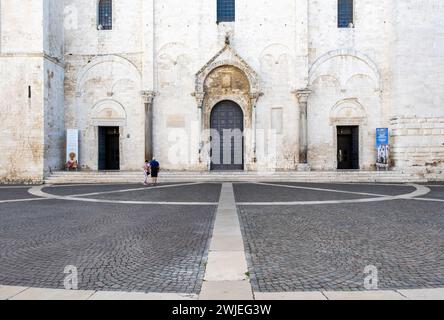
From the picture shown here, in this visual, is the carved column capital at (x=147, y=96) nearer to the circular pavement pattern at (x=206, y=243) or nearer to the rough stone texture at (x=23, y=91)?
the rough stone texture at (x=23, y=91)

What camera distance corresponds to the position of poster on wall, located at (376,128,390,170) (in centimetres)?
2018

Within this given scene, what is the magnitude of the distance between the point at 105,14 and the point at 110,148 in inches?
340

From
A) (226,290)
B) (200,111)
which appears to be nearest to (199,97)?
(200,111)

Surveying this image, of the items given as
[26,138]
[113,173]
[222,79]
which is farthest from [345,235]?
[26,138]

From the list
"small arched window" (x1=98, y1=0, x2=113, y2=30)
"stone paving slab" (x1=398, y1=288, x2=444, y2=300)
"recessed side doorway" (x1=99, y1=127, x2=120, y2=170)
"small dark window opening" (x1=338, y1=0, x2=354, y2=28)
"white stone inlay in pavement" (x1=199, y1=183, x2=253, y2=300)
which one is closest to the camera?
"stone paving slab" (x1=398, y1=288, x2=444, y2=300)

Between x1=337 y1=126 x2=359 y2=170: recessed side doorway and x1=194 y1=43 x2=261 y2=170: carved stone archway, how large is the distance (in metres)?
5.70

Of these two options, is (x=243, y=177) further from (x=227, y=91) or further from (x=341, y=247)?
(x=341, y=247)

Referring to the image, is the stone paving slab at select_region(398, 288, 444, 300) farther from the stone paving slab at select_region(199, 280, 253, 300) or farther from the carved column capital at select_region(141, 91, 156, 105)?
the carved column capital at select_region(141, 91, 156, 105)

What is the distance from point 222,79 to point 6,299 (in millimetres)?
19444

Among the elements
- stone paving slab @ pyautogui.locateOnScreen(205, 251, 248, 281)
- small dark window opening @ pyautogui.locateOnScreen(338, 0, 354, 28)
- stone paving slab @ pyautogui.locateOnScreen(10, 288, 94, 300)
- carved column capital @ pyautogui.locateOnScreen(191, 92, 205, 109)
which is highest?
small dark window opening @ pyautogui.locateOnScreen(338, 0, 354, 28)

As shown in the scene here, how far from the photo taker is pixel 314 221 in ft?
26.1

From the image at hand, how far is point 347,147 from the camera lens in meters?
22.5

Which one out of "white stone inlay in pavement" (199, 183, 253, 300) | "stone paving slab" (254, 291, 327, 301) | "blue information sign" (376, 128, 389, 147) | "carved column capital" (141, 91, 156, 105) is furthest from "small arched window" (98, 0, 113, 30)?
"stone paving slab" (254, 291, 327, 301)

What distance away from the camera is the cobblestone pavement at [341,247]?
4285mm
